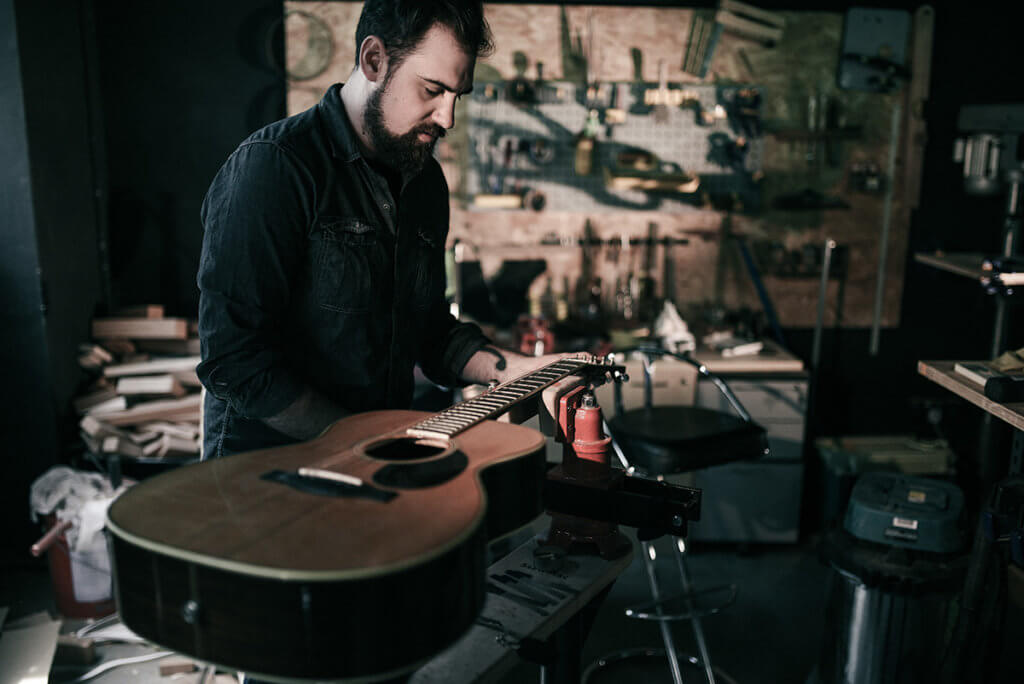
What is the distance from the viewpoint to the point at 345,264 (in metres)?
1.64

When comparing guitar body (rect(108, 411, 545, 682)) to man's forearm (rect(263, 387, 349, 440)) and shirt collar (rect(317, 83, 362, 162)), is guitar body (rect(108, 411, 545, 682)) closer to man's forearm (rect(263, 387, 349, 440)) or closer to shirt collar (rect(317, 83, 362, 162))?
man's forearm (rect(263, 387, 349, 440))

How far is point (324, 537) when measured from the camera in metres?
1.08

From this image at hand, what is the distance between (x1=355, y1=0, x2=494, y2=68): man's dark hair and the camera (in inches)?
60.2

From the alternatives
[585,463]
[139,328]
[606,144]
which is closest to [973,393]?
[585,463]

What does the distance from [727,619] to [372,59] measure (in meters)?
2.67

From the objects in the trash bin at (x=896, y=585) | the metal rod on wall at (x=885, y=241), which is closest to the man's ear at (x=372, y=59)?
the trash bin at (x=896, y=585)

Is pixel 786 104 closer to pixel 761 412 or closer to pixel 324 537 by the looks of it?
pixel 761 412

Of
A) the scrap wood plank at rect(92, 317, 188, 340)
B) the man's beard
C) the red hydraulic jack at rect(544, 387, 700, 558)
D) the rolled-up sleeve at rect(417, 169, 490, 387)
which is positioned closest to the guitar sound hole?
the red hydraulic jack at rect(544, 387, 700, 558)

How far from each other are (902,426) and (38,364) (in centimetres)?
422

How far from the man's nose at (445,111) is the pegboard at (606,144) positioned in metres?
2.61

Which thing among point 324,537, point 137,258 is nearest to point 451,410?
point 324,537

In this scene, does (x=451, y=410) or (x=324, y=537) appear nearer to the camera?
(x=324, y=537)

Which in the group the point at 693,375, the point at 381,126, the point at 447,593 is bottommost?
the point at 693,375

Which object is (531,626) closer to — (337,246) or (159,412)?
(337,246)
